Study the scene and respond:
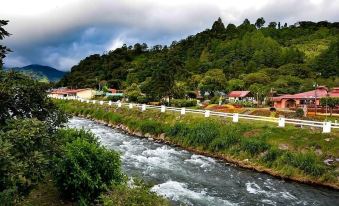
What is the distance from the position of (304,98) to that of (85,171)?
192 feet

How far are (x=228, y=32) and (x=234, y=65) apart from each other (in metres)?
62.1

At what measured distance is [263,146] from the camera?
24.9 metres

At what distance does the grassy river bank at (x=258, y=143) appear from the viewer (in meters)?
21.5

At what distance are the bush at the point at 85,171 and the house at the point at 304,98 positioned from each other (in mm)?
54603

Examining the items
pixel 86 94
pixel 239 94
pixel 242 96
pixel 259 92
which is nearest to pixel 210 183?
pixel 259 92

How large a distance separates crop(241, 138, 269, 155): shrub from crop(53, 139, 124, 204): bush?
44.2ft

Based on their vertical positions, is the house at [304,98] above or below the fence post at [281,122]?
above

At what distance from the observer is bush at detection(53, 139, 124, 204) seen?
1298 cm

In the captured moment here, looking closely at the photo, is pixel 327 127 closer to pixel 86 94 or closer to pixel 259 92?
pixel 259 92

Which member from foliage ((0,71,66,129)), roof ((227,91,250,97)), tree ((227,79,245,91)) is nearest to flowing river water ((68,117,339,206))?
foliage ((0,71,66,129))

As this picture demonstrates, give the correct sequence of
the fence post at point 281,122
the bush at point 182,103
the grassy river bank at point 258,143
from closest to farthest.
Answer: the grassy river bank at point 258,143 < the fence post at point 281,122 < the bush at point 182,103

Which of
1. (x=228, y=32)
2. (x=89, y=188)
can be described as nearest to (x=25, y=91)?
(x=89, y=188)

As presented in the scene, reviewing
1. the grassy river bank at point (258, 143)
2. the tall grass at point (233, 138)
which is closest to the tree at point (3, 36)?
the grassy river bank at point (258, 143)

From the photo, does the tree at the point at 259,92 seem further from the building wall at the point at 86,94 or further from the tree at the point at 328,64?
the building wall at the point at 86,94
